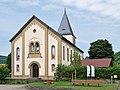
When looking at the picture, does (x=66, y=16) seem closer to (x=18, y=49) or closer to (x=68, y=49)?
(x=68, y=49)

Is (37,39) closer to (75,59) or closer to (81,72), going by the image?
(81,72)

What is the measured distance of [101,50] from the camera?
78.4 m

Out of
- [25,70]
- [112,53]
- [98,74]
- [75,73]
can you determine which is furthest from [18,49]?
[112,53]

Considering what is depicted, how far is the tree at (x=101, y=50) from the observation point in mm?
78000

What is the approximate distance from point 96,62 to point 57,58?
1185 cm

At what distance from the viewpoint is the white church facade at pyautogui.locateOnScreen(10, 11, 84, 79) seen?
48.9 metres

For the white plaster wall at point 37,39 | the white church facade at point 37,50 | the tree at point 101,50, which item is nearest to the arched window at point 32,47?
the white church facade at point 37,50

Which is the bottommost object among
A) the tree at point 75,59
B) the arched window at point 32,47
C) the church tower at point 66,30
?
the tree at point 75,59

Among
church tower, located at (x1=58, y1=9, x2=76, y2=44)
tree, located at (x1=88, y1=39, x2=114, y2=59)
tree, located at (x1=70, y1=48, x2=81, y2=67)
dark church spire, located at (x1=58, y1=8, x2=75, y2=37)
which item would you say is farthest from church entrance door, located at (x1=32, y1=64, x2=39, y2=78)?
tree, located at (x1=88, y1=39, x2=114, y2=59)

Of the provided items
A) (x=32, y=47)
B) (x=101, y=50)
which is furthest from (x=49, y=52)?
(x=101, y=50)

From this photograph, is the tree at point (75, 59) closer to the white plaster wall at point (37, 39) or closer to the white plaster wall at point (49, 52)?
the white plaster wall at point (49, 52)

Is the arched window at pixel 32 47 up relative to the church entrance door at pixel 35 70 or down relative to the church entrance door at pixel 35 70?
up

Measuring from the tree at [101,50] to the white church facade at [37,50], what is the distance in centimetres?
2734

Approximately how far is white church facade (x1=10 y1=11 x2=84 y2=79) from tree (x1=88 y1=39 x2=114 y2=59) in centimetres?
2734
